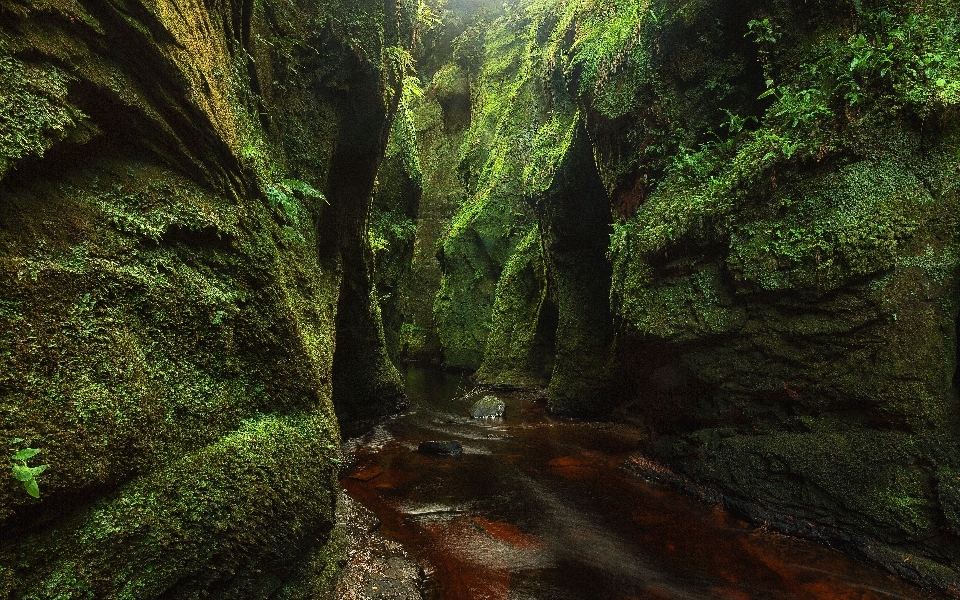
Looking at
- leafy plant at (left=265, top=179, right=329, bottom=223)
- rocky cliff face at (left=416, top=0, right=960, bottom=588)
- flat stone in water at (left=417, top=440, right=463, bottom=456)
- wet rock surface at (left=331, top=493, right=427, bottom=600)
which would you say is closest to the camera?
wet rock surface at (left=331, top=493, right=427, bottom=600)

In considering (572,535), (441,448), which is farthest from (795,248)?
(441,448)

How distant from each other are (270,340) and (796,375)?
7.02 m

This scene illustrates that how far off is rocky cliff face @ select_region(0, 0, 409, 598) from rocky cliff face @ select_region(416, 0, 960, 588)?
609 centimetres

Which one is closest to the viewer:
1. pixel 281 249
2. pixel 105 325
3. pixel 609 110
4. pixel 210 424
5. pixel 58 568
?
pixel 58 568

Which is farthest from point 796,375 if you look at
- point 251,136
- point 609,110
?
point 251,136

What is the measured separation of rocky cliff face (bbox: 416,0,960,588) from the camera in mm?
6051

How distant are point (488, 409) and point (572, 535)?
25.2ft

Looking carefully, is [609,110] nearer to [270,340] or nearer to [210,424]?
[270,340]

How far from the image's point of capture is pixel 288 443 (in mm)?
4352

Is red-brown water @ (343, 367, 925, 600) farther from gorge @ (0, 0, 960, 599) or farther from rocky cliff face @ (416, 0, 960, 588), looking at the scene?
rocky cliff face @ (416, 0, 960, 588)

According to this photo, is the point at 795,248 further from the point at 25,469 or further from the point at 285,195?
the point at 25,469

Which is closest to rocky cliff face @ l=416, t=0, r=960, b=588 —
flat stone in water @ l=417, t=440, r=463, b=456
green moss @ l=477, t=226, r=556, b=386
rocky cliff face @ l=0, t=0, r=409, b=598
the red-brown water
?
the red-brown water

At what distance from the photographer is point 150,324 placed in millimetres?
3412

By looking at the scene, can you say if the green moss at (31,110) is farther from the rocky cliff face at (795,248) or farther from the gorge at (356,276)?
the rocky cliff face at (795,248)
